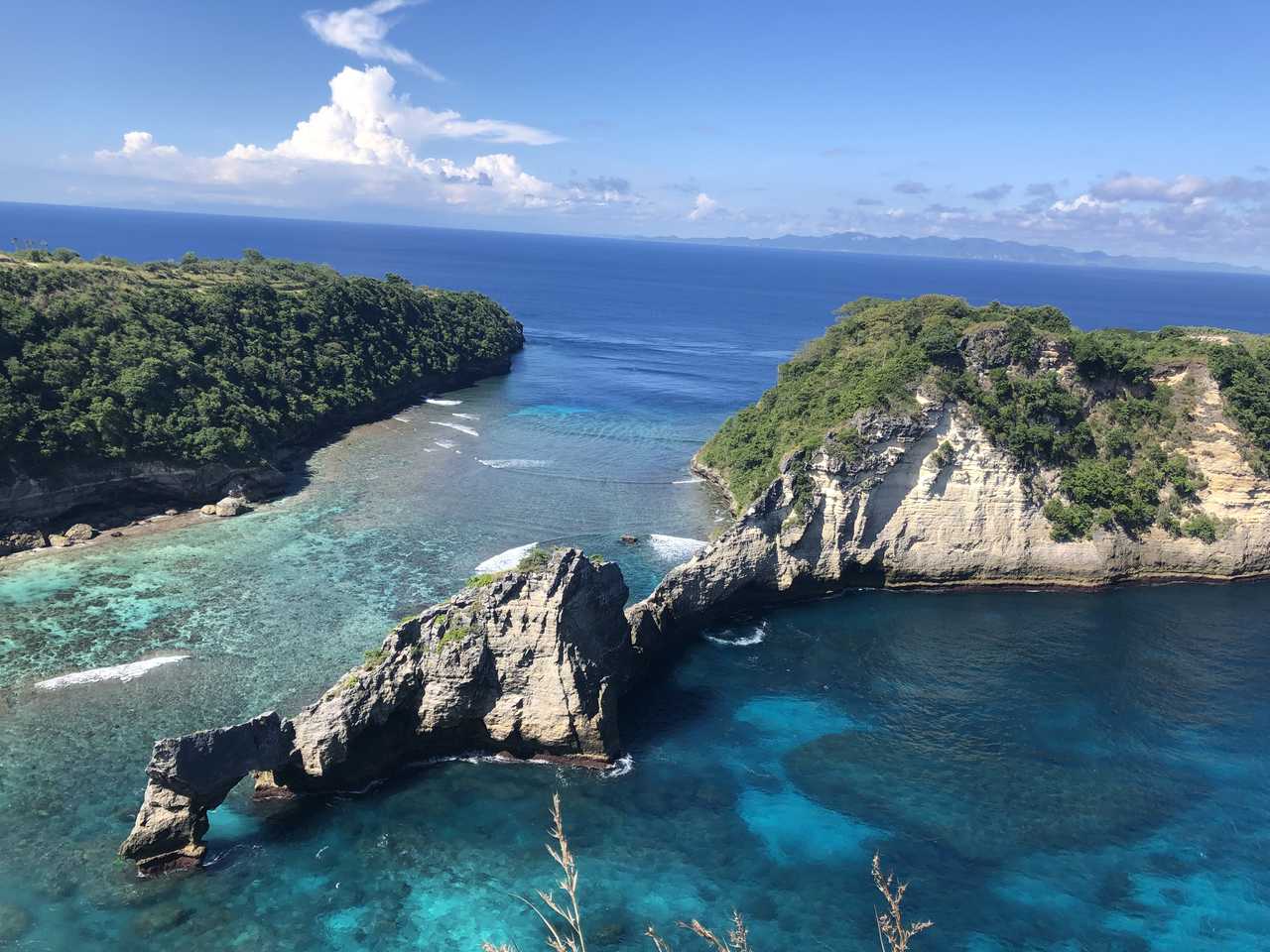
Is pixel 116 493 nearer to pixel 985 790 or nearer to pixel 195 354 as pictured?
pixel 195 354

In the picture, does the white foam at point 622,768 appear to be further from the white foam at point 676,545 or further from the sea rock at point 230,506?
the sea rock at point 230,506

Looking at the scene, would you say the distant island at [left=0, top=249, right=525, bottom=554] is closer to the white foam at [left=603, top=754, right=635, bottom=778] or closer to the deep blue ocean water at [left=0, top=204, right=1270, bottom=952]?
the deep blue ocean water at [left=0, top=204, right=1270, bottom=952]

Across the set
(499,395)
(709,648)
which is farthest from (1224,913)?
(499,395)

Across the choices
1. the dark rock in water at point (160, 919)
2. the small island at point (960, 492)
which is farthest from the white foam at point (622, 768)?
the dark rock in water at point (160, 919)

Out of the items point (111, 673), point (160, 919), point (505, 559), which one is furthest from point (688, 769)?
point (111, 673)

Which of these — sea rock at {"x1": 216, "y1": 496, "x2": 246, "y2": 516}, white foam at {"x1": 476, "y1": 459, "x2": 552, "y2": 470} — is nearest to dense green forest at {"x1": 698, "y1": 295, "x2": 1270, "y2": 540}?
white foam at {"x1": 476, "y1": 459, "x2": 552, "y2": 470}

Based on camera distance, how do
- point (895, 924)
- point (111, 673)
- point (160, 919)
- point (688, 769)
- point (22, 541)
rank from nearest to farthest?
point (895, 924), point (160, 919), point (688, 769), point (111, 673), point (22, 541)
